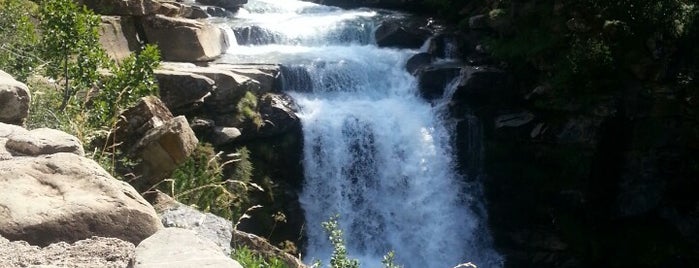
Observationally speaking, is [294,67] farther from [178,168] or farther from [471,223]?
[178,168]

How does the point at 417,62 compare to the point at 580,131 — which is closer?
the point at 580,131

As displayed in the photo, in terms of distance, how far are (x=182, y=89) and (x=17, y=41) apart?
5.25 meters

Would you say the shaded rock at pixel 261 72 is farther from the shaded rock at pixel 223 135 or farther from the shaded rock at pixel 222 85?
the shaded rock at pixel 223 135

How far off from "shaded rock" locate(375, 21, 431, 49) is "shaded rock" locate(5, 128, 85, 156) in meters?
14.9

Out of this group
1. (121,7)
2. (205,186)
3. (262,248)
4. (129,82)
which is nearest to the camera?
(205,186)

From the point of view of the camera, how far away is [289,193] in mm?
14453

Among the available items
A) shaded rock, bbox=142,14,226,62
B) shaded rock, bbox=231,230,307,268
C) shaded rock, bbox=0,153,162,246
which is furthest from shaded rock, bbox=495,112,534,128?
shaded rock, bbox=0,153,162,246

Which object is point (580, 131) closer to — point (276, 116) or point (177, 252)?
point (276, 116)

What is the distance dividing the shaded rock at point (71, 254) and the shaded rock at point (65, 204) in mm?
125

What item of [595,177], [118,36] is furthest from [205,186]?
[595,177]

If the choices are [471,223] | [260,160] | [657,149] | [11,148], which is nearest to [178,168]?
[260,160]

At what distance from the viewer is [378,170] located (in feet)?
49.0

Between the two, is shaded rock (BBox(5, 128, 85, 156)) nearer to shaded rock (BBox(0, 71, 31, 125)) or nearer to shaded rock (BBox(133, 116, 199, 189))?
shaded rock (BBox(0, 71, 31, 125))

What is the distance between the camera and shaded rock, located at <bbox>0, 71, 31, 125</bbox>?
15.9 ft
